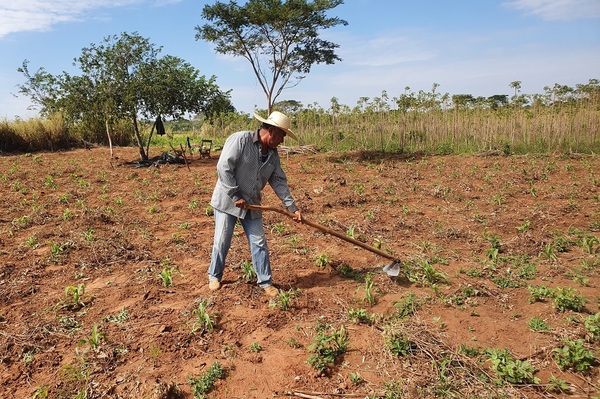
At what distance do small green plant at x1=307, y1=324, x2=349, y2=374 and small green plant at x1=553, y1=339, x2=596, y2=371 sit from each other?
59.8 inches

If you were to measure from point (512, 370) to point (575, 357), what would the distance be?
0.49m

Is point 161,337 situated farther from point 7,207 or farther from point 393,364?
point 7,207

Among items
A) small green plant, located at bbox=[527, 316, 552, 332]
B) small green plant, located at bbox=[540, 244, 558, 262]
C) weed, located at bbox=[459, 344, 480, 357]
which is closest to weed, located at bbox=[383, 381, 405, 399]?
weed, located at bbox=[459, 344, 480, 357]

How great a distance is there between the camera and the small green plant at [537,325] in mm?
3281

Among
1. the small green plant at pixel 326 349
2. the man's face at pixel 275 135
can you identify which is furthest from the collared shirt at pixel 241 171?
the small green plant at pixel 326 349

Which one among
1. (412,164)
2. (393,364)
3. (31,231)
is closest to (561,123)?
(412,164)

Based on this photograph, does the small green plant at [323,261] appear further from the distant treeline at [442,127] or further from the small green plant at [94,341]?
the distant treeline at [442,127]

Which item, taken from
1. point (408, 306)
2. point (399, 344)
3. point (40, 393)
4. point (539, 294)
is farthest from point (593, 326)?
point (40, 393)

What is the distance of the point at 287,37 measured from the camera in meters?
15.1

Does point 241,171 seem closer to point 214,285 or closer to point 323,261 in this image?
point 214,285

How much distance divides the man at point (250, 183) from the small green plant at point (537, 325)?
2210mm

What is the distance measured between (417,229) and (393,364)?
3.61 metres

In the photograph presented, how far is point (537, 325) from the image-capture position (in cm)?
332

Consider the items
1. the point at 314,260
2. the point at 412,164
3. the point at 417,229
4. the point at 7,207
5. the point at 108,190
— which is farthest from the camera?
the point at 412,164
